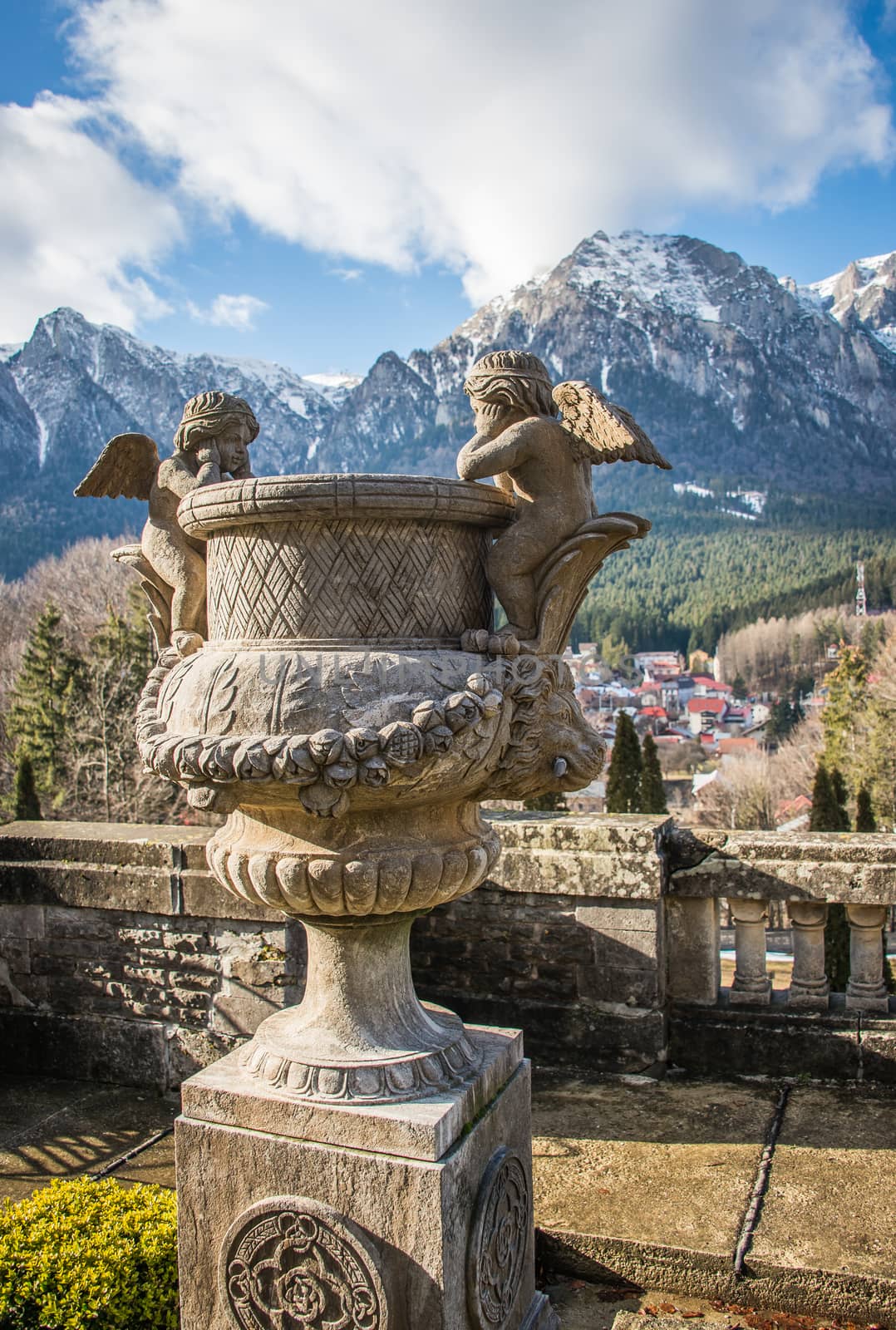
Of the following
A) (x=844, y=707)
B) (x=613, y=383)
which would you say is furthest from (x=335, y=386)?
(x=844, y=707)

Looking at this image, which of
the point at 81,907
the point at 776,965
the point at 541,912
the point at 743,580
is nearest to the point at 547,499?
the point at 541,912

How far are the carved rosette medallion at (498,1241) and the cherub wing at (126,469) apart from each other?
94.7 inches

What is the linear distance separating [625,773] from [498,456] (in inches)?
894

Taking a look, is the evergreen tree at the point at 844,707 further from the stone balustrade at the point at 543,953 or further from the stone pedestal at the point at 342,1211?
the stone pedestal at the point at 342,1211

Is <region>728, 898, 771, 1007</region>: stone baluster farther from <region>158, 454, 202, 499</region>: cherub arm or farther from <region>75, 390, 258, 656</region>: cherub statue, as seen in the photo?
<region>158, 454, 202, 499</region>: cherub arm

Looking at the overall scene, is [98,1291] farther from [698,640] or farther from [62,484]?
[698,640]

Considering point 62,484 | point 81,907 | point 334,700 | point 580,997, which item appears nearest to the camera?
point 334,700

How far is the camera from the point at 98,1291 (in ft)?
9.18

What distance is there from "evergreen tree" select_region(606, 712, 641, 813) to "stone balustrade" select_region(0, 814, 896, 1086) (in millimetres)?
17850

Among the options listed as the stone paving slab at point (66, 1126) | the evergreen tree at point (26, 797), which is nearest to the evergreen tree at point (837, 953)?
the stone paving slab at point (66, 1126)

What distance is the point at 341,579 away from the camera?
107 inches

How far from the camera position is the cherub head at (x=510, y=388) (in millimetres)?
2936

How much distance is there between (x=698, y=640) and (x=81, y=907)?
94186 mm

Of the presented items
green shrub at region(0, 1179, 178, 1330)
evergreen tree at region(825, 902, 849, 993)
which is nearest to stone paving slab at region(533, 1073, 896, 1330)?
green shrub at region(0, 1179, 178, 1330)
